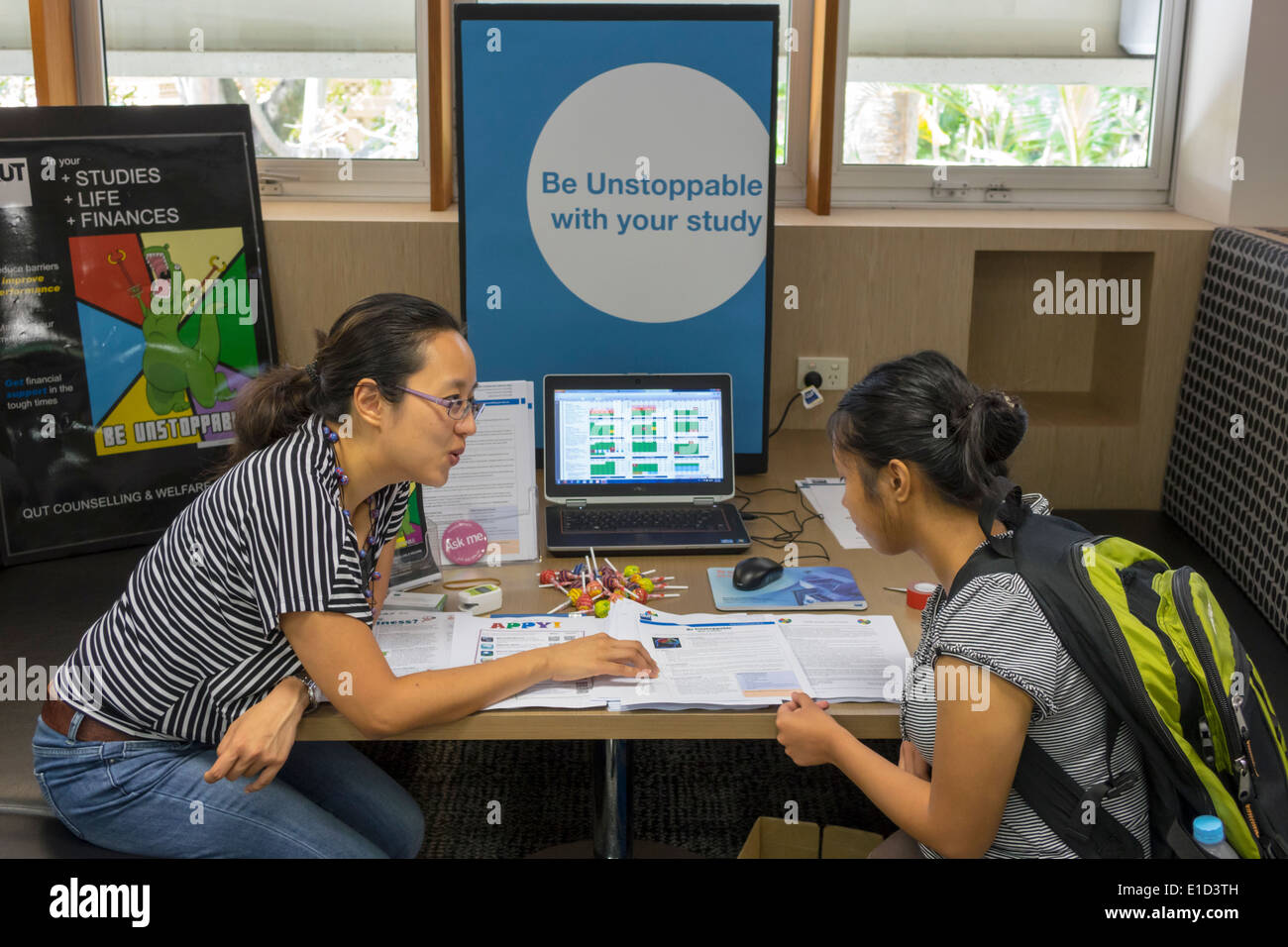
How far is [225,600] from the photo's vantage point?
1.59 metres

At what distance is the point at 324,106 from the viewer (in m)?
3.19

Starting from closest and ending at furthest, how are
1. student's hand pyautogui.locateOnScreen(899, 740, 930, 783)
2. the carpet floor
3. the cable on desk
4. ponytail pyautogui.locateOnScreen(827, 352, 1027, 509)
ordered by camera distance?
ponytail pyautogui.locateOnScreen(827, 352, 1027, 509), student's hand pyautogui.locateOnScreen(899, 740, 930, 783), the cable on desk, the carpet floor

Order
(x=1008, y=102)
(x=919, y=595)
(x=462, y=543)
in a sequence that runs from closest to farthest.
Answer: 1. (x=919, y=595)
2. (x=462, y=543)
3. (x=1008, y=102)

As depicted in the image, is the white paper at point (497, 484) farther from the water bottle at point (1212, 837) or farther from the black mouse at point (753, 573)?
the water bottle at point (1212, 837)

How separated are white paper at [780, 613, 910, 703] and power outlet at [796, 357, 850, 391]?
117cm

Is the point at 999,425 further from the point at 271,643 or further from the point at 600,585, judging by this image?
the point at 271,643

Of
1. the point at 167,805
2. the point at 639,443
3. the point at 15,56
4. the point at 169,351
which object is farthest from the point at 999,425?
the point at 15,56

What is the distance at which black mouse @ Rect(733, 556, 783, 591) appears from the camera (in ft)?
6.49

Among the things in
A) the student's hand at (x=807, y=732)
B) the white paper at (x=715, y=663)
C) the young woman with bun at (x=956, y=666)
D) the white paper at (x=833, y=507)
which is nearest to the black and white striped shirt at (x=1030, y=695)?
the young woman with bun at (x=956, y=666)

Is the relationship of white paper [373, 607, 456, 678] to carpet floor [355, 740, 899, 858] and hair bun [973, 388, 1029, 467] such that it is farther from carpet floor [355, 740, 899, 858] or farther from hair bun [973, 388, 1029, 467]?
hair bun [973, 388, 1029, 467]

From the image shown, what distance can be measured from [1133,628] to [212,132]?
2234 mm

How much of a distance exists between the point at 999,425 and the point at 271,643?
99 centimetres
